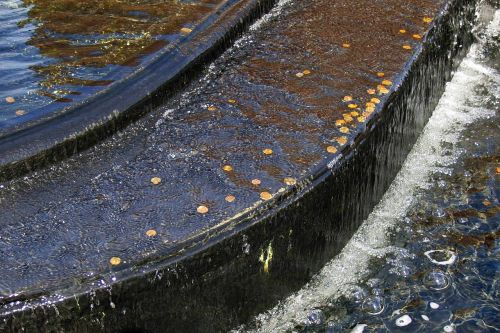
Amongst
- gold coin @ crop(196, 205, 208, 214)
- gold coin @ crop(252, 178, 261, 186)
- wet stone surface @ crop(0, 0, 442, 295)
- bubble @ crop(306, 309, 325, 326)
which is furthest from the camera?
bubble @ crop(306, 309, 325, 326)

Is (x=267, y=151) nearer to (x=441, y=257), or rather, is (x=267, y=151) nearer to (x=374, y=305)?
(x=374, y=305)

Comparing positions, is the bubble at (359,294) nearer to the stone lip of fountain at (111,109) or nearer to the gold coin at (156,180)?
the gold coin at (156,180)

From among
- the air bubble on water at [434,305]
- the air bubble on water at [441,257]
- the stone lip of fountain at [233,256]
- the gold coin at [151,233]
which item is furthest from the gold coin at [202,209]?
the air bubble on water at [441,257]

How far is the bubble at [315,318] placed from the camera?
3.12 meters

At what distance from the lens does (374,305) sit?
3.20 metres

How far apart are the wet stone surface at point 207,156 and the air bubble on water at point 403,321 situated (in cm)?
81

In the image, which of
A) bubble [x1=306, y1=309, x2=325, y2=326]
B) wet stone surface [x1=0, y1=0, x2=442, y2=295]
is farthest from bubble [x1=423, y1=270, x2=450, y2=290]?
wet stone surface [x1=0, y1=0, x2=442, y2=295]

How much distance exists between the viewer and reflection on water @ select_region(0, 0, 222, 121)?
11.4 ft

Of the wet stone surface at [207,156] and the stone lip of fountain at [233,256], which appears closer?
the stone lip of fountain at [233,256]

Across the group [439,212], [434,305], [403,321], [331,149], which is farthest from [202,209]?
[439,212]

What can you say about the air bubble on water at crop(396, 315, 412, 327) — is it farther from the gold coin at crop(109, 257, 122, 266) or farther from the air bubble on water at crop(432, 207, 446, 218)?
the gold coin at crop(109, 257, 122, 266)

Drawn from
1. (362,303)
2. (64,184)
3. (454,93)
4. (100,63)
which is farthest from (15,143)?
(454,93)

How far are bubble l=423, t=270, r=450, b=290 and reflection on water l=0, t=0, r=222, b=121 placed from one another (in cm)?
192

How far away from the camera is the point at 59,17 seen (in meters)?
4.27
